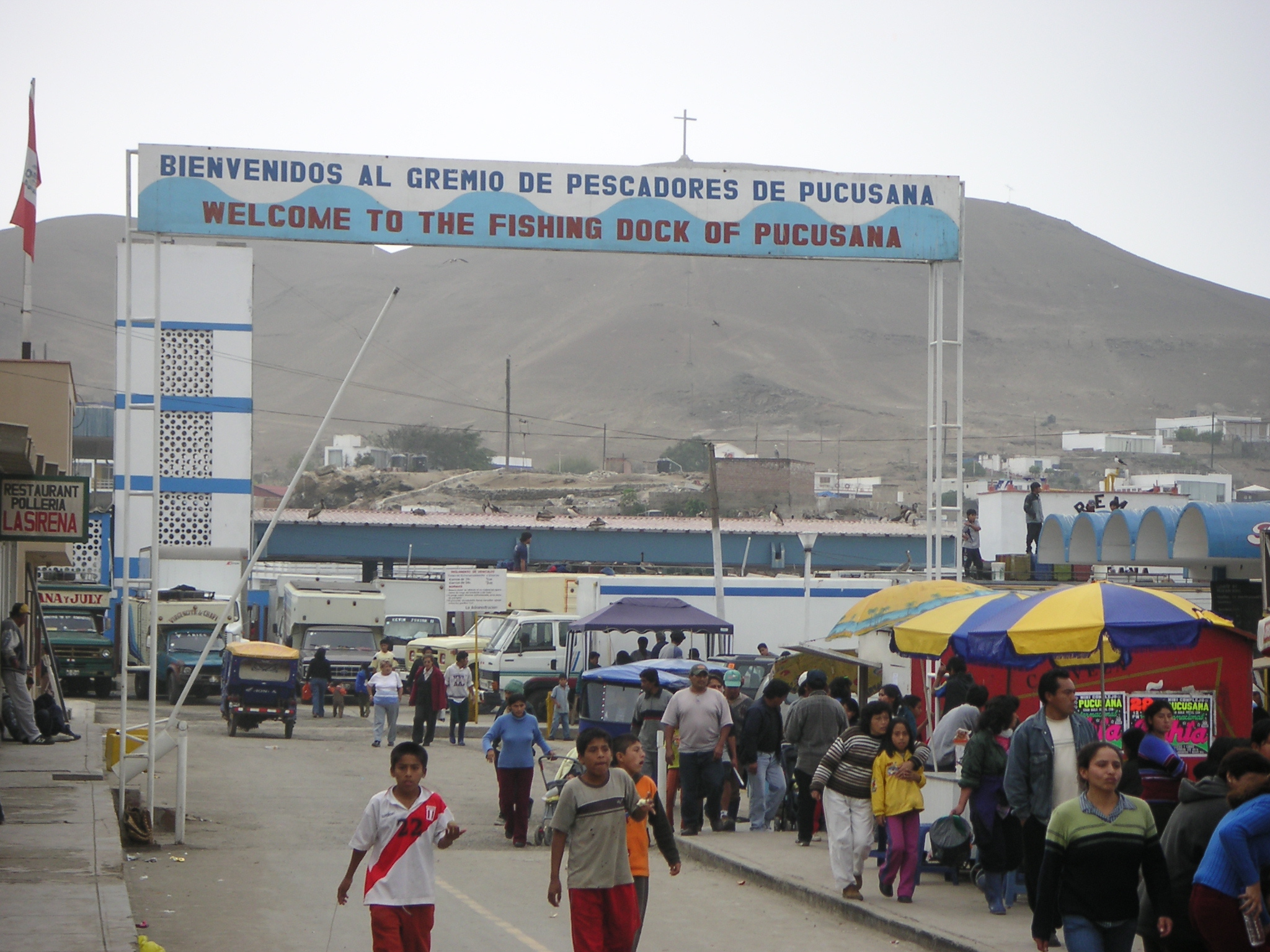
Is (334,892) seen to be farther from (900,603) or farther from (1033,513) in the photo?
(1033,513)

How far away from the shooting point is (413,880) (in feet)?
24.0

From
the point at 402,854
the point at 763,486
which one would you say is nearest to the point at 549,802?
the point at 402,854

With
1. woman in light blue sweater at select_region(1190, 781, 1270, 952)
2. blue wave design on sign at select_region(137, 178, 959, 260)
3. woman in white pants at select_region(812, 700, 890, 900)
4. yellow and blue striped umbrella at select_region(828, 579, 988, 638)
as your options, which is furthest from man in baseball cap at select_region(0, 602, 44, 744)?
woman in light blue sweater at select_region(1190, 781, 1270, 952)

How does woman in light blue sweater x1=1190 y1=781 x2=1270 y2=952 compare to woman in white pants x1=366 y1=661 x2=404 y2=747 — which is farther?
woman in white pants x1=366 y1=661 x2=404 y2=747

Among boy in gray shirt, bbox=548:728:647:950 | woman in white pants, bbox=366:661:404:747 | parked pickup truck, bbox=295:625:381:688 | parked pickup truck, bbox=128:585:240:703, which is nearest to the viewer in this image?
boy in gray shirt, bbox=548:728:647:950

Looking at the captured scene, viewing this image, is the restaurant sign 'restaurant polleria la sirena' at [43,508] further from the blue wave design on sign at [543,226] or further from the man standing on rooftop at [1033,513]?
the man standing on rooftop at [1033,513]

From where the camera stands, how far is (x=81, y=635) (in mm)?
35844

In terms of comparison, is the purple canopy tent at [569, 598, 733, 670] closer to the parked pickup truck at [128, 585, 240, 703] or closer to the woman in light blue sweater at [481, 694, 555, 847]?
the parked pickup truck at [128, 585, 240, 703]

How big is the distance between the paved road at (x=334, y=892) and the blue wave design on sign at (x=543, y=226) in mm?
6893

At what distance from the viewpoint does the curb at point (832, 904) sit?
31.0 feet

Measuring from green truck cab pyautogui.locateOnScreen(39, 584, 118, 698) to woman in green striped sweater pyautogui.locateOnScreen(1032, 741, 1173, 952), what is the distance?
3126 centimetres

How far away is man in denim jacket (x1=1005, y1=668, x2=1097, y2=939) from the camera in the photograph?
352 inches

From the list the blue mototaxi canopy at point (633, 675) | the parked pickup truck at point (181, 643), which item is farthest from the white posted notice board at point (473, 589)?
the blue mototaxi canopy at point (633, 675)

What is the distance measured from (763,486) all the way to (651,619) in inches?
2843
